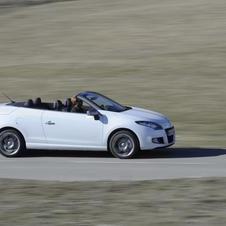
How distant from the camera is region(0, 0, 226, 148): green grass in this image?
25406mm

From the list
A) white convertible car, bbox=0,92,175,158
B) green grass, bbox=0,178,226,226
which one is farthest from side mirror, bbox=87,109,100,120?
green grass, bbox=0,178,226,226

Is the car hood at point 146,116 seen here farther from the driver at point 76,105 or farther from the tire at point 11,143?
the tire at point 11,143

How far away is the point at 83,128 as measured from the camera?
16.6m

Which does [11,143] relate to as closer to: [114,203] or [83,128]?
[83,128]

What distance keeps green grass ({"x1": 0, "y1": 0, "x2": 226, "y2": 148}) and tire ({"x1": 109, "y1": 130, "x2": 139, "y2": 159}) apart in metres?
2.66

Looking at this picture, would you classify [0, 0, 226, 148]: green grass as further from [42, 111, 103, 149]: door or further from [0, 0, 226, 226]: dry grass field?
[42, 111, 103, 149]: door

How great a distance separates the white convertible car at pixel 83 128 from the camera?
1647 centimetres

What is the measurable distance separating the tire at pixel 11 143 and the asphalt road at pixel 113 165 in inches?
A: 7.4

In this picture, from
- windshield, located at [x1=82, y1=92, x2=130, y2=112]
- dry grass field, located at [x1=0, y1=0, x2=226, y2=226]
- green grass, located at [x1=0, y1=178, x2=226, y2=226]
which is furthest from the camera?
windshield, located at [x1=82, y1=92, x2=130, y2=112]

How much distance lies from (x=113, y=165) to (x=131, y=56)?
18285mm

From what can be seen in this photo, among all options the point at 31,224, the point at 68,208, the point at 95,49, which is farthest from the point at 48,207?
the point at 95,49

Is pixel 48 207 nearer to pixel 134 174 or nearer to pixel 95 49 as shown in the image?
pixel 134 174

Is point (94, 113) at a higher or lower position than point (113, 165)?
higher

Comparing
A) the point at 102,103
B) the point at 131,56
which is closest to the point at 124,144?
the point at 102,103
